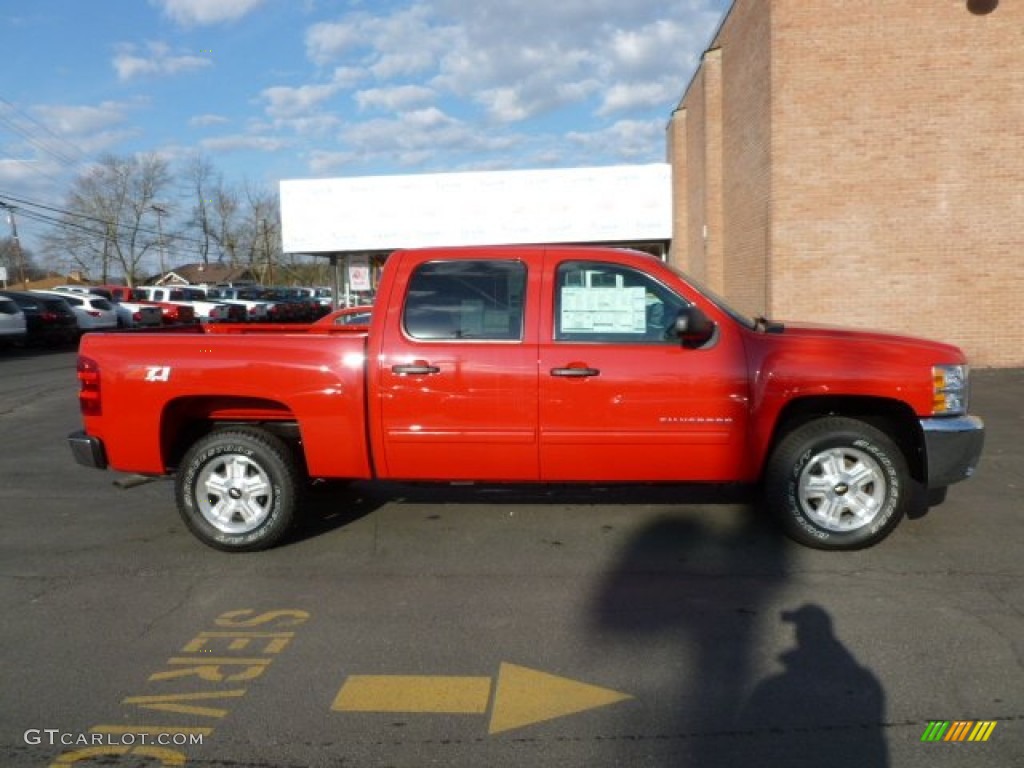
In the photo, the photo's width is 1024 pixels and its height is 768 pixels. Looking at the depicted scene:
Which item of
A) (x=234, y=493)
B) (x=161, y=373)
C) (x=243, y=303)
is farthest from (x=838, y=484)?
(x=243, y=303)

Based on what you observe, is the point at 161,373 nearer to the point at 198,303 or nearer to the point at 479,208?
the point at 479,208

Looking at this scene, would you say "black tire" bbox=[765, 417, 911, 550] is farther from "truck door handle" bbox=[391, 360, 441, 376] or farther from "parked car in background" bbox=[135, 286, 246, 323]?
"parked car in background" bbox=[135, 286, 246, 323]

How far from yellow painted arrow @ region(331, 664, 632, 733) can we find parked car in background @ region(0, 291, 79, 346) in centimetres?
2422

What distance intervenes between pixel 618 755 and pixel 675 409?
2372 mm

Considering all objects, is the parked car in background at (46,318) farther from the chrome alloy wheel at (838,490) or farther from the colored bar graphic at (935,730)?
the colored bar graphic at (935,730)

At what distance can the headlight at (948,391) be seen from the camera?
510 centimetres

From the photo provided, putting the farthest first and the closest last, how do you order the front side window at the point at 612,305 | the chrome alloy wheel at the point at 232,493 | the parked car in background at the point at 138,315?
the parked car in background at the point at 138,315 < the chrome alloy wheel at the point at 232,493 < the front side window at the point at 612,305

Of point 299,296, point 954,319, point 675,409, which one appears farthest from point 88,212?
point 675,409

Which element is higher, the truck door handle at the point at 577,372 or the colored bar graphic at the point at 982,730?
the truck door handle at the point at 577,372

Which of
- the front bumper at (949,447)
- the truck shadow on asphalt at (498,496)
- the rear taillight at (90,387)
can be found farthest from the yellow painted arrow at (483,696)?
the rear taillight at (90,387)

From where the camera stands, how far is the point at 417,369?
5145 millimetres

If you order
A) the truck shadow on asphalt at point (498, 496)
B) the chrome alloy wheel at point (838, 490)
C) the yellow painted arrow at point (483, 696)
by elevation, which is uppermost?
the chrome alloy wheel at point (838, 490)

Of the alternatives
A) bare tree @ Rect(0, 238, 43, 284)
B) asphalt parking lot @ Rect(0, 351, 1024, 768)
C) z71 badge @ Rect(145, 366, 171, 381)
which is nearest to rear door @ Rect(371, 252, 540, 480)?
asphalt parking lot @ Rect(0, 351, 1024, 768)

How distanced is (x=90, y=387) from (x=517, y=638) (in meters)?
3.20
